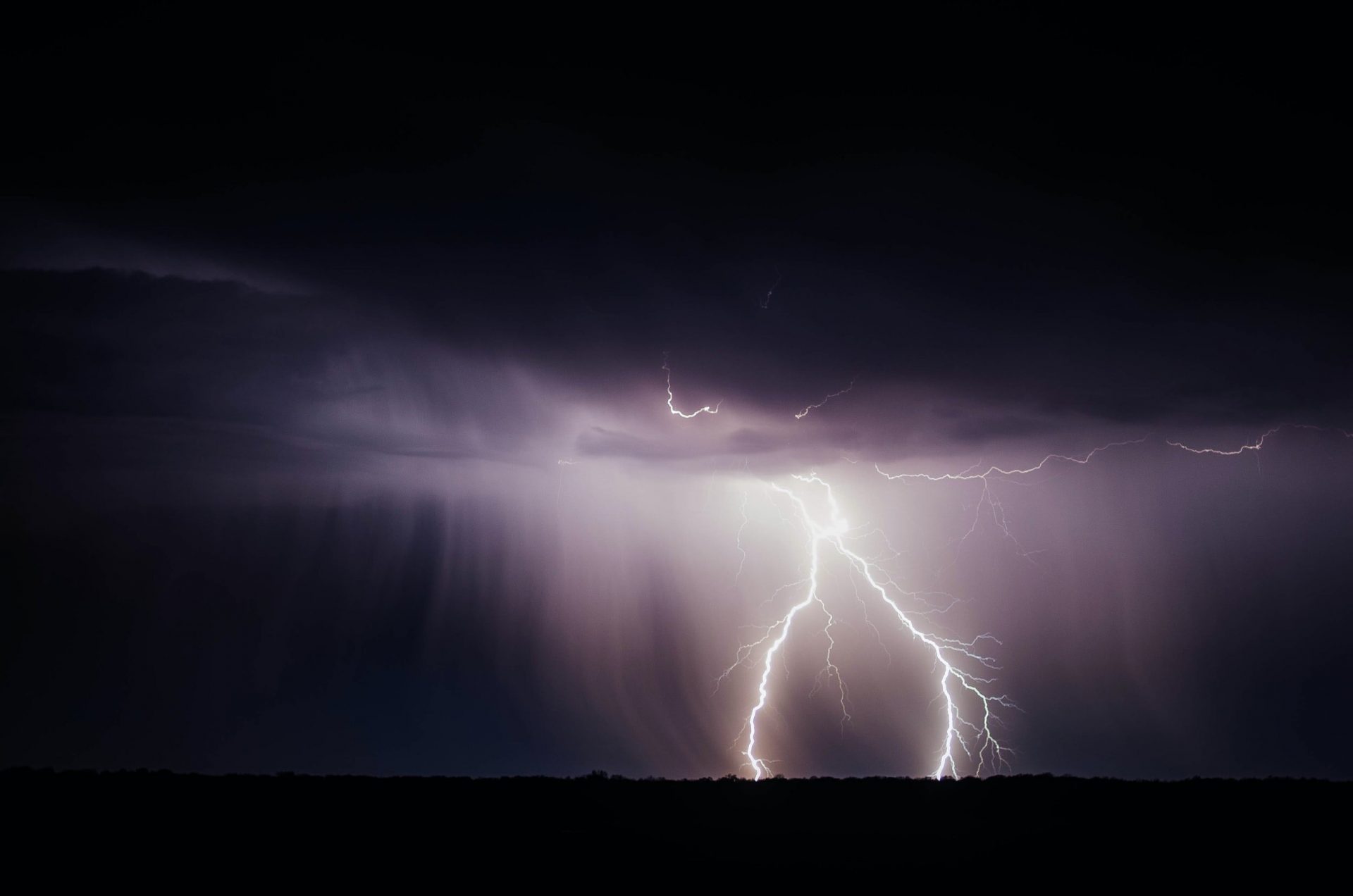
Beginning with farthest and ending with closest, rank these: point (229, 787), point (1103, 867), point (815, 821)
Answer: point (229, 787)
point (815, 821)
point (1103, 867)

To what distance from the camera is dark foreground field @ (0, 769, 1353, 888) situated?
17.1ft

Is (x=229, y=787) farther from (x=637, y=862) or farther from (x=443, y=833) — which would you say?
(x=637, y=862)

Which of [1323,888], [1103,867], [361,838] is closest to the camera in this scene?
[1323,888]

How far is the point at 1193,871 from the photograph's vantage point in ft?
16.5

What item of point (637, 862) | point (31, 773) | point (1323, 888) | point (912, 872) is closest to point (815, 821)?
point (912, 872)

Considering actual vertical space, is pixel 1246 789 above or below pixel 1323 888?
above

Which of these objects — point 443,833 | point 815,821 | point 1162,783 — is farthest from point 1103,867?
point 443,833

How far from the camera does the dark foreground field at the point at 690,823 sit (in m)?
5.22

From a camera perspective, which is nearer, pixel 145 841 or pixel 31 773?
pixel 145 841

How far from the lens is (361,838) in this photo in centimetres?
557

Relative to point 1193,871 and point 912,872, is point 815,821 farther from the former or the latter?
point 1193,871

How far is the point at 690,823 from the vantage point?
6.21 metres

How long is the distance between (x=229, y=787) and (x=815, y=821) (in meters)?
4.77

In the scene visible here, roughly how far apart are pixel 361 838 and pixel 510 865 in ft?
3.87
